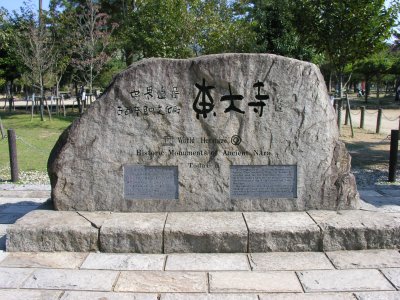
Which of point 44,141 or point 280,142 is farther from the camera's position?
point 44,141

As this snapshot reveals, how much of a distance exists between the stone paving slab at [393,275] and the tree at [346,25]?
1034 cm

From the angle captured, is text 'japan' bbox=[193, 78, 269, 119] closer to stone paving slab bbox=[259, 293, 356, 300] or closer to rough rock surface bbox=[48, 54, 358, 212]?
rough rock surface bbox=[48, 54, 358, 212]

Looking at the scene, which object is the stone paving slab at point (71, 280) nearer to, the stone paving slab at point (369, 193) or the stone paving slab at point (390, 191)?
the stone paving slab at point (369, 193)

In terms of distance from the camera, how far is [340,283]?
3.97m

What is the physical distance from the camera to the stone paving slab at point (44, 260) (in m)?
4.36

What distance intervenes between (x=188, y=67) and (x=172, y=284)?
2.56 meters

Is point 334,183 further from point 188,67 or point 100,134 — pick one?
point 100,134

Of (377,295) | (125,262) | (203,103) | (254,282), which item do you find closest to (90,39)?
(203,103)

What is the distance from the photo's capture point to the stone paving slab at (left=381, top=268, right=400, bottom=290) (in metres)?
3.95

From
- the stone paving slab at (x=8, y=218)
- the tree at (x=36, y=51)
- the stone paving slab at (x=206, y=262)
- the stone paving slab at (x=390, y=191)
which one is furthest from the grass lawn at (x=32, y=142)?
the stone paving slab at (x=390, y=191)

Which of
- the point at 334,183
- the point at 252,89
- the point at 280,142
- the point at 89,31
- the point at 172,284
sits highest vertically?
the point at 89,31

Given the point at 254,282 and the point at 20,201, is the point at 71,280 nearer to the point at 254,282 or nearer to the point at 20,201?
the point at 254,282

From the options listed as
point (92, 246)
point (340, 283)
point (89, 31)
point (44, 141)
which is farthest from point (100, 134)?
point (89, 31)

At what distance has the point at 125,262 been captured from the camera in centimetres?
445
